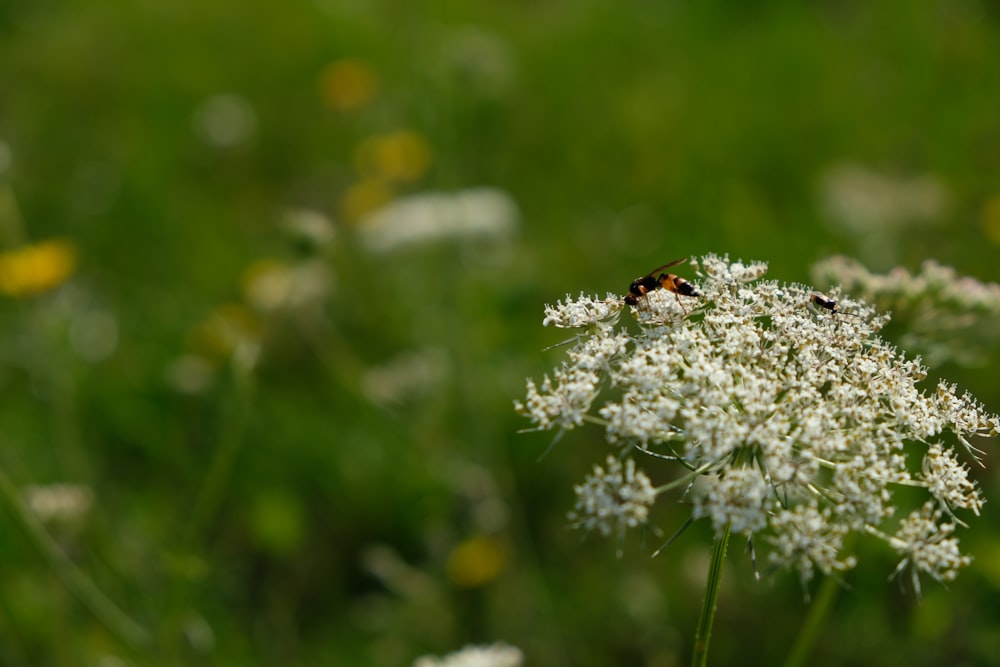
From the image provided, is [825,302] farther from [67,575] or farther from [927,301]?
[67,575]

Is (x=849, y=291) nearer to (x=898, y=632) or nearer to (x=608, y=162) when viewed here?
(x=898, y=632)

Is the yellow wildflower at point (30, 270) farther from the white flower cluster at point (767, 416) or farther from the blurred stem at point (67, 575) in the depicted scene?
the white flower cluster at point (767, 416)

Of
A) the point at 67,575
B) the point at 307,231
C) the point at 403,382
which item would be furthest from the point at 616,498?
the point at 403,382

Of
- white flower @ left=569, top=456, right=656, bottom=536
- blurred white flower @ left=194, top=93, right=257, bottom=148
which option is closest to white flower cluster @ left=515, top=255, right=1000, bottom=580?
white flower @ left=569, top=456, right=656, bottom=536

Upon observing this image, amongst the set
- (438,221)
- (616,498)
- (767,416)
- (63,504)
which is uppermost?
(438,221)

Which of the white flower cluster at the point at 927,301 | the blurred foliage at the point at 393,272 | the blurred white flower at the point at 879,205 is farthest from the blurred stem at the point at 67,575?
the blurred white flower at the point at 879,205

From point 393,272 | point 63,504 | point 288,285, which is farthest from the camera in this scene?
point 393,272

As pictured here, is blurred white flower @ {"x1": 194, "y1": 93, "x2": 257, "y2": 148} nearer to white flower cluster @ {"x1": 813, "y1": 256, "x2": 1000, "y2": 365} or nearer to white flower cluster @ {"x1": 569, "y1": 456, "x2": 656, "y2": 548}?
white flower cluster @ {"x1": 813, "y1": 256, "x2": 1000, "y2": 365}
